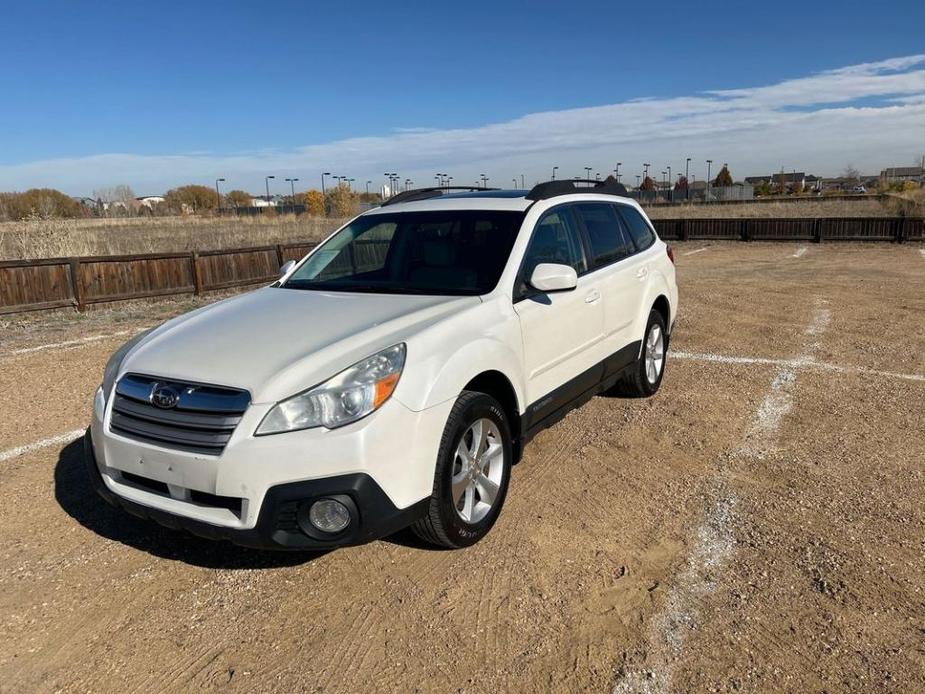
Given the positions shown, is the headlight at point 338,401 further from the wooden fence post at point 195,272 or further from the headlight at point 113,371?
the wooden fence post at point 195,272

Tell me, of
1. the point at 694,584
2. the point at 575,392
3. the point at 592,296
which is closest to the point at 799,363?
the point at 592,296

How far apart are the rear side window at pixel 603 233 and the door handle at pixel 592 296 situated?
0.79ft

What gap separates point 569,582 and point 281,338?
1.74 m

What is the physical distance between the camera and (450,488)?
3031 millimetres

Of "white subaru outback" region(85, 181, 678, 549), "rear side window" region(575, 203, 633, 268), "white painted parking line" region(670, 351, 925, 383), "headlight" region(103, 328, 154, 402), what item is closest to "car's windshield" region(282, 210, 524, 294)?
"white subaru outback" region(85, 181, 678, 549)

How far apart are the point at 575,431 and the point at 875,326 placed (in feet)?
18.0

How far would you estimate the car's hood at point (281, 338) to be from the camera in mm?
2764

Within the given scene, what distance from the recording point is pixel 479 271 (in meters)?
3.79

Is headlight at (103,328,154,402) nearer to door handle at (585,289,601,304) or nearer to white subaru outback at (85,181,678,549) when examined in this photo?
white subaru outback at (85,181,678,549)

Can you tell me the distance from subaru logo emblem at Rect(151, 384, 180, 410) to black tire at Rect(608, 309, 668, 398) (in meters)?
3.43

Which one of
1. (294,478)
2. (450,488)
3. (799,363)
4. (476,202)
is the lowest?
(799,363)

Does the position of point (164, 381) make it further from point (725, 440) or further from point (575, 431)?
point (725, 440)

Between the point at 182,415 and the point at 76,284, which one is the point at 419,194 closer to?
the point at 182,415

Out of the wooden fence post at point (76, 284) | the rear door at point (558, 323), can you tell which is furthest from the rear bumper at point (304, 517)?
the wooden fence post at point (76, 284)
